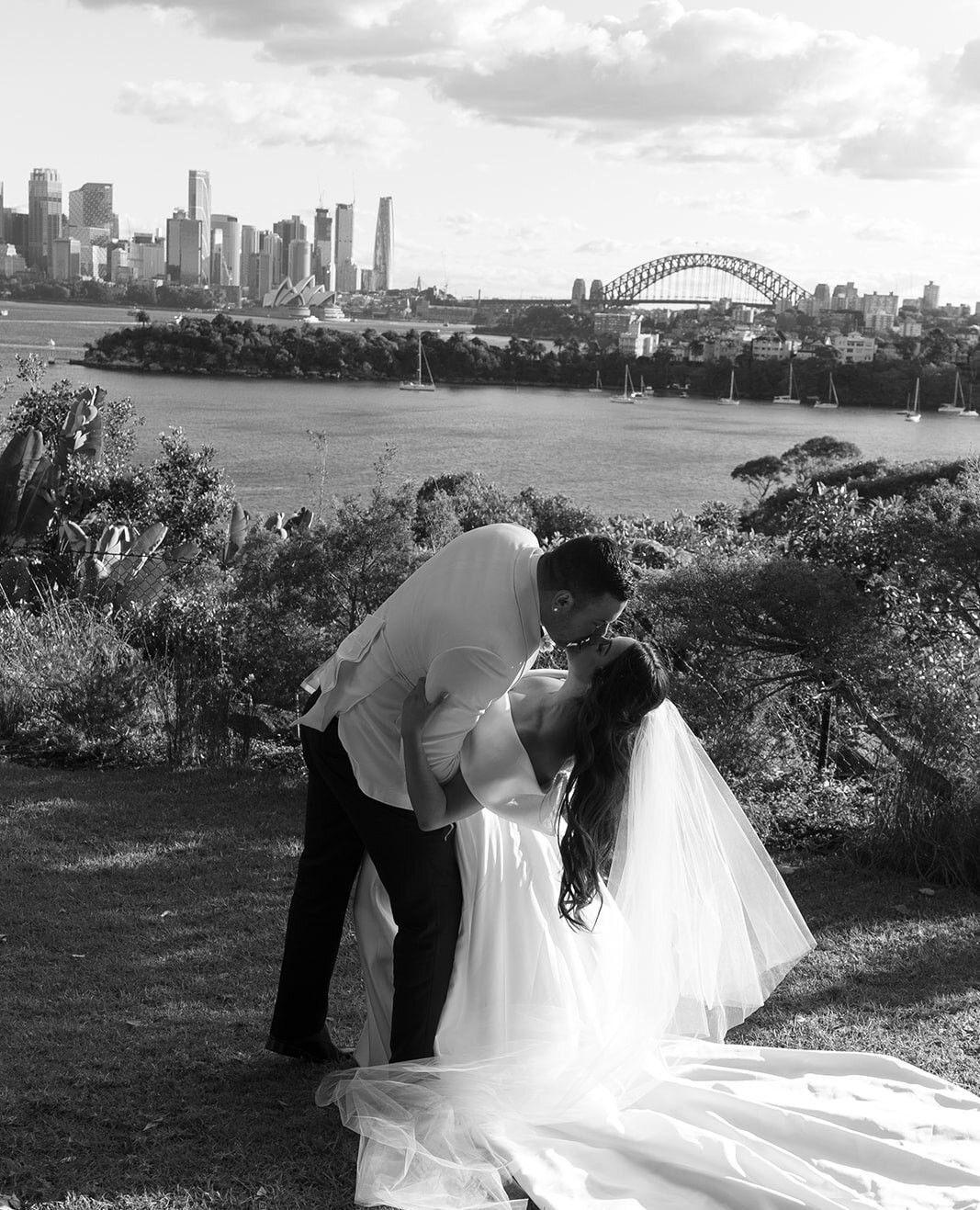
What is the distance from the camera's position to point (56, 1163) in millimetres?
2629

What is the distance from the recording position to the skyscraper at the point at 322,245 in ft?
368

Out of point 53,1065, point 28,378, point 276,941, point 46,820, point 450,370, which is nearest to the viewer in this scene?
point 53,1065

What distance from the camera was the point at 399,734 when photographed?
2900 millimetres

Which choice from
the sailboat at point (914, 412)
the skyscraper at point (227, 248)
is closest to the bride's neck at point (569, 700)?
the sailboat at point (914, 412)

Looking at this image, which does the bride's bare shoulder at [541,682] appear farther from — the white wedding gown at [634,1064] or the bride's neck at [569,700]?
the white wedding gown at [634,1064]

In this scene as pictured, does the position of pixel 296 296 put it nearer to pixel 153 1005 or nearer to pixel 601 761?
pixel 153 1005

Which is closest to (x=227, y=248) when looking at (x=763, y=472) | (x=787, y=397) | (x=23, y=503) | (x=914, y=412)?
(x=787, y=397)

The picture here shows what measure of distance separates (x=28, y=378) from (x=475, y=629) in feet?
46.5

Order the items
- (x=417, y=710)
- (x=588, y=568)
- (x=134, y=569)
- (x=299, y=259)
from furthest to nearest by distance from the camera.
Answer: (x=299, y=259) < (x=134, y=569) < (x=417, y=710) < (x=588, y=568)

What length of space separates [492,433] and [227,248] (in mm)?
64078

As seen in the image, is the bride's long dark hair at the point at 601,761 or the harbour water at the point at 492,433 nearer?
the bride's long dark hair at the point at 601,761

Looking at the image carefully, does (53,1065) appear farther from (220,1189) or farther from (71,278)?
(71,278)

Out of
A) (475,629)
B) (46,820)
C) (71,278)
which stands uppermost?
(71,278)

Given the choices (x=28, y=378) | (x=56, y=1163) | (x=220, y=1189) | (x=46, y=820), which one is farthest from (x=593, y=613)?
(x=28, y=378)
